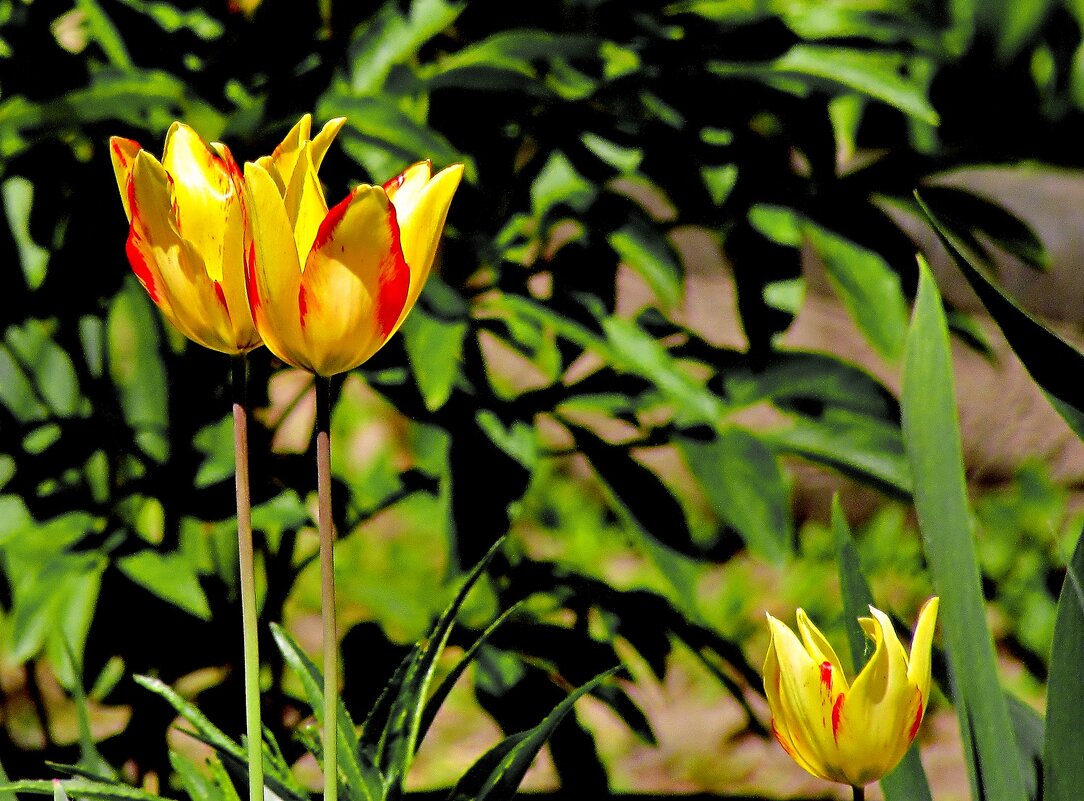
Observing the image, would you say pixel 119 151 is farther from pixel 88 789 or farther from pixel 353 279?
pixel 88 789

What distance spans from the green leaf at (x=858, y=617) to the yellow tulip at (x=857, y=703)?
0.28 feet

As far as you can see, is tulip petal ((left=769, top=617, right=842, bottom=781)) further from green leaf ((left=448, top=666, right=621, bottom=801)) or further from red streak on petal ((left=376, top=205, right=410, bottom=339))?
red streak on petal ((left=376, top=205, right=410, bottom=339))

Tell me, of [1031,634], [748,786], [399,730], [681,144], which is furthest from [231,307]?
[1031,634]

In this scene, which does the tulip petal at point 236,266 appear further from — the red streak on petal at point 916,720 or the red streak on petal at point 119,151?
the red streak on petal at point 916,720

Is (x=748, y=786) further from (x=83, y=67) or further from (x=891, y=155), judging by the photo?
(x=83, y=67)

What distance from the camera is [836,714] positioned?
0.48m

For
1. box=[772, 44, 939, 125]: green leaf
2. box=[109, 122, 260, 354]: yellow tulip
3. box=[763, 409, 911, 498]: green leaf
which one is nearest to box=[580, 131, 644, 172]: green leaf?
box=[772, 44, 939, 125]: green leaf

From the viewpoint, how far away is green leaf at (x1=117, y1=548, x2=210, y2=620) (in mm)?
780

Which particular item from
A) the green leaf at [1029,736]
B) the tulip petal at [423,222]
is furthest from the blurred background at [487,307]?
the tulip petal at [423,222]

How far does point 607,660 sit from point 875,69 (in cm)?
45

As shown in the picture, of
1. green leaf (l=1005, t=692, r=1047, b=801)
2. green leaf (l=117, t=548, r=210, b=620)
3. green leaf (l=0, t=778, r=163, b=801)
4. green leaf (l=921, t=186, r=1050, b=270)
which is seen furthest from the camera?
green leaf (l=921, t=186, r=1050, b=270)

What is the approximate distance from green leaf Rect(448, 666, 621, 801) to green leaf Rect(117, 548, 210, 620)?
247 millimetres

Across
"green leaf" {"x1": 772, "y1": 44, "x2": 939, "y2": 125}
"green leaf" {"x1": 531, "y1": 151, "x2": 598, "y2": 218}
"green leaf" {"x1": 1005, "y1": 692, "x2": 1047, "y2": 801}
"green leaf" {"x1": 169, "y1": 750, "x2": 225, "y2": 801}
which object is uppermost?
"green leaf" {"x1": 772, "y1": 44, "x2": 939, "y2": 125}

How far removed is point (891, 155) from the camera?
93 centimetres
